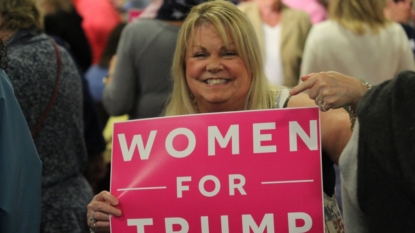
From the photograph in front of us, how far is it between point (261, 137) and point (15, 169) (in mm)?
900

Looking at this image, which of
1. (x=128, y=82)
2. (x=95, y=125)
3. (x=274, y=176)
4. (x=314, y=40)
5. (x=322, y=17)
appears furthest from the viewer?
(x=322, y=17)

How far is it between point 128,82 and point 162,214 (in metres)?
2.26

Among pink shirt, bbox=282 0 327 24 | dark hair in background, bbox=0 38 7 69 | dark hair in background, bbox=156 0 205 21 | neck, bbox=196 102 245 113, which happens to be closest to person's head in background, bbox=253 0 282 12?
dark hair in background, bbox=156 0 205 21

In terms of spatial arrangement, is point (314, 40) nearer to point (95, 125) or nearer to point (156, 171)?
point (95, 125)

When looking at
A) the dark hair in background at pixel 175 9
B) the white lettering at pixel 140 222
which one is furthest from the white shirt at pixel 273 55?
the white lettering at pixel 140 222

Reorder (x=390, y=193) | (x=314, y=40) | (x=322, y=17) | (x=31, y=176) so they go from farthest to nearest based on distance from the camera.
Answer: (x=322, y=17), (x=314, y=40), (x=31, y=176), (x=390, y=193)

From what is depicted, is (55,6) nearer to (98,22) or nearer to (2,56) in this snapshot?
(98,22)

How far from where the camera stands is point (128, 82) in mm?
5109

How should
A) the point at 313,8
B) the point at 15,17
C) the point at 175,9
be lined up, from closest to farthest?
the point at 15,17 → the point at 175,9 → the point at 313,8

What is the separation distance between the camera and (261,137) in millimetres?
2910

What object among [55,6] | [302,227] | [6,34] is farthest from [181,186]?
[55,6]

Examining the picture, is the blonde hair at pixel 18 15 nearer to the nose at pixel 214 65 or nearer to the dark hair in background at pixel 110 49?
the nose at pixel 214 65

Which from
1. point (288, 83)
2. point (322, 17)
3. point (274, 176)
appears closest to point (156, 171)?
point (274, 176)

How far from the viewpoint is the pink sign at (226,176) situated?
286 centimetres
